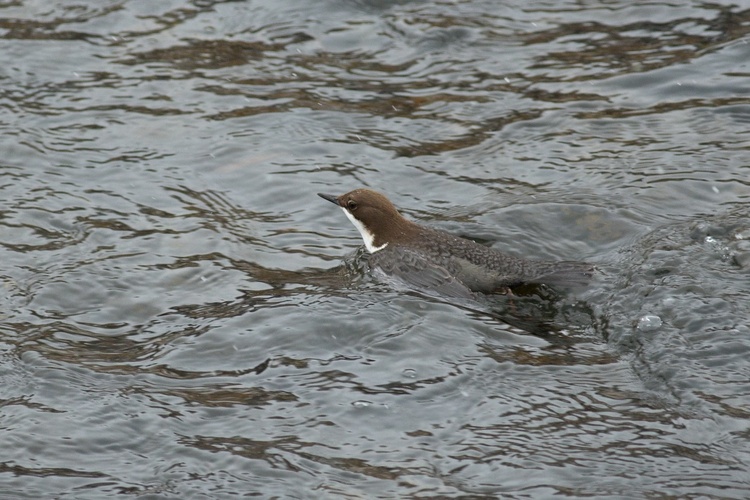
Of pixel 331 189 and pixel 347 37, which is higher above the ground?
pixel 347 37

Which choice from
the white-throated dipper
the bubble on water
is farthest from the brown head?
the bubble on water

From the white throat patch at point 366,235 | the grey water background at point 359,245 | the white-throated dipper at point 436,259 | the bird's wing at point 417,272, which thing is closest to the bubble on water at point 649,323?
the grey water background at point 359,245

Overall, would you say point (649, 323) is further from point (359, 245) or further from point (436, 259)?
point (359, 245)

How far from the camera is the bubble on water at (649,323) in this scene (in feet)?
21.5

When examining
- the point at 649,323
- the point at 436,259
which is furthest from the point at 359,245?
the point at 649,323

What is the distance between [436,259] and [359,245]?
1.06 m

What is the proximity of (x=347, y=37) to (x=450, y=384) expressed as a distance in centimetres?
632

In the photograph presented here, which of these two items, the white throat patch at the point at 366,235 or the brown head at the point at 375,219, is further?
the white throat patch at the point at 366,235

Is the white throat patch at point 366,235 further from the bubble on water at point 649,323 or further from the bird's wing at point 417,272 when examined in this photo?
the bubble on water at point 649,323

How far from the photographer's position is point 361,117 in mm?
10258

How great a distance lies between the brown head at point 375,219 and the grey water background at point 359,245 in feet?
0.85

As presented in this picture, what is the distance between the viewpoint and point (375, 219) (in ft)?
26.8

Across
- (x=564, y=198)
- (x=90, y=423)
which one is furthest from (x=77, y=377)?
(x=564, y=198)

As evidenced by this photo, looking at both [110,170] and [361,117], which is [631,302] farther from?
[110,170]
